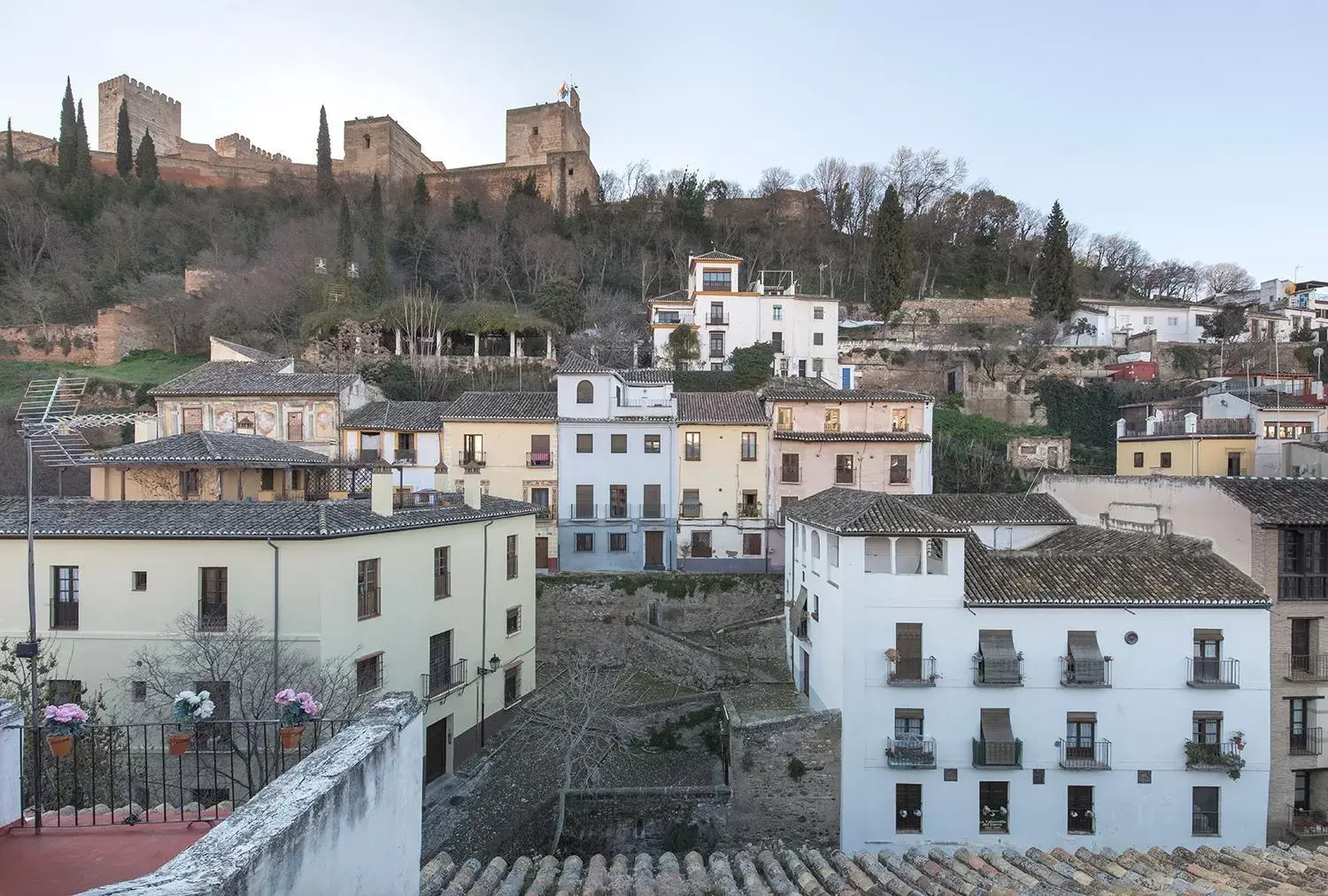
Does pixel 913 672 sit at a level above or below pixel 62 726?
below

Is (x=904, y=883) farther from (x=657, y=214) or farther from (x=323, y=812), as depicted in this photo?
(x=657, y=214)

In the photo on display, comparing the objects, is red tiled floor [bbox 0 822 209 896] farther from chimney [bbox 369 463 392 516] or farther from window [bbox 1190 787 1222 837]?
window [bbox 1190 787 1222 837]

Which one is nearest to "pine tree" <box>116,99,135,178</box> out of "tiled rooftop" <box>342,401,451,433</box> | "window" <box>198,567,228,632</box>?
"tiled rooftop" <box>342,401,451,433</box>

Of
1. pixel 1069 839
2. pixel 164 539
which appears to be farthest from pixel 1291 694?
pixel 164 539

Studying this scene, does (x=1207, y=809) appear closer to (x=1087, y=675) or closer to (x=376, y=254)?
(x=1087, y=675)

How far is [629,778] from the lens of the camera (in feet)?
61.5

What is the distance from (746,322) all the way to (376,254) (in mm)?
24126

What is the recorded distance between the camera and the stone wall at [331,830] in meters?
3.36

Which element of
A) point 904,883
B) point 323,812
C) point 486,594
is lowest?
point 904,883

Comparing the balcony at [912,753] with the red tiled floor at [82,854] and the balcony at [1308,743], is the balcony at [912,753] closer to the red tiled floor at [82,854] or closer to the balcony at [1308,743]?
the balcony at [1308,743]

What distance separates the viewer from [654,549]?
97.8 feet

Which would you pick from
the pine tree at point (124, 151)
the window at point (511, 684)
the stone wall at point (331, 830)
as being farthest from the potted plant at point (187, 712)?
the pine tree at point (124, 151)

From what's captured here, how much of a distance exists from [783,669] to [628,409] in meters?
12.5

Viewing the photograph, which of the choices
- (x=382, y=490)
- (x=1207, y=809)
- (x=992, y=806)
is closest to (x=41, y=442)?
(x=382, y=490)
